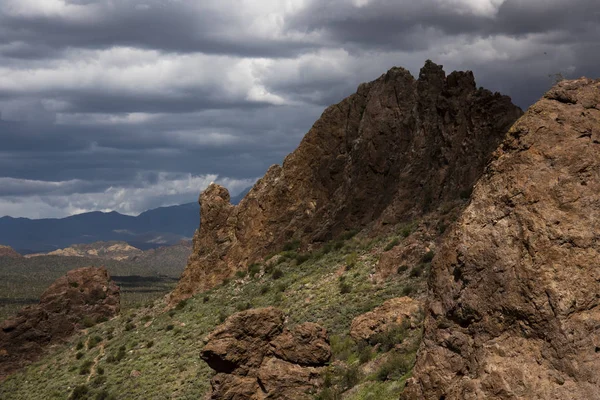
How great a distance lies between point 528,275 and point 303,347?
56.1 feet

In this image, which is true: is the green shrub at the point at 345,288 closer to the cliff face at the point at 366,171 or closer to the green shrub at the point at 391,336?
the green shrub at the point at 391,336

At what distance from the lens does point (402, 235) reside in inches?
1655

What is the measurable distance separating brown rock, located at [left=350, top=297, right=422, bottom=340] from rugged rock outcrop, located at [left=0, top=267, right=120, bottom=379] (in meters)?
48.5

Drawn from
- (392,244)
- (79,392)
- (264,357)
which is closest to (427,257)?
(392,244)

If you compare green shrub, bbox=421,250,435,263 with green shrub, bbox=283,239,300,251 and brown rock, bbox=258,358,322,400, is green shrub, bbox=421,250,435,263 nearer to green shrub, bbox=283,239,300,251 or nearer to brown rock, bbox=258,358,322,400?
brown rock, bbox=258,358,322,400

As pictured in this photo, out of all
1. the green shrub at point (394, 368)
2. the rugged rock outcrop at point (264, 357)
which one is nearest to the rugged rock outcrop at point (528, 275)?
the green shrub at point (394, 368)

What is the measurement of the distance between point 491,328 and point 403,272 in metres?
22.8

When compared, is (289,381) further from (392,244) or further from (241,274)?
(241,274)

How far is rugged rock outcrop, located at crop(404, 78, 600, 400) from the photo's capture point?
44.1 ft

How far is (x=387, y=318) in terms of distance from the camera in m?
29.5

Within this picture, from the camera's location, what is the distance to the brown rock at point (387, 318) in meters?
28.9

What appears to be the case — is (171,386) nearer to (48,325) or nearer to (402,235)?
(402,235)

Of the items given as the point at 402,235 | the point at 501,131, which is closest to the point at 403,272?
the point at 402,235

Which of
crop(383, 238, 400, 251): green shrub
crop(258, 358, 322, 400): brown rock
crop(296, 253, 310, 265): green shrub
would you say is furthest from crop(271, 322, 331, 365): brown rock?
crop(296, 253, 310, 265): green shrub
